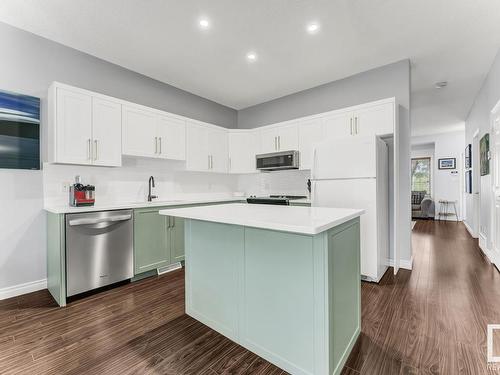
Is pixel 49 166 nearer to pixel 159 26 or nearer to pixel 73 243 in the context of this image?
pixel 73 243

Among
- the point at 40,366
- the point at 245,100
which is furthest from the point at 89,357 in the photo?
the point at 245,100

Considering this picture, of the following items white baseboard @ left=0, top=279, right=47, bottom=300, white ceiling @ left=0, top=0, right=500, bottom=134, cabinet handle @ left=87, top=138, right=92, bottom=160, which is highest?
white ceiling @ left=0, top=0, right=500, bottom=134

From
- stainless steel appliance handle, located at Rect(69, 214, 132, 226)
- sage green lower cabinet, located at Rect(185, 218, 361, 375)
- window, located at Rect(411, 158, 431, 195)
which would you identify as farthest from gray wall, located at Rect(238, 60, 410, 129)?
window, located at Rect(411, 158, 431, 195)

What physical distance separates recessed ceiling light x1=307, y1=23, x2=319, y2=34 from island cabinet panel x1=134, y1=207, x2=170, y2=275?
2.72m

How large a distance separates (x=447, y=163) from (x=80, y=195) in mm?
9972

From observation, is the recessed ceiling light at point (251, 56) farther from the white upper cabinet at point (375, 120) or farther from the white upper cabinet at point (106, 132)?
the white upper cabinet at point (106, 132)

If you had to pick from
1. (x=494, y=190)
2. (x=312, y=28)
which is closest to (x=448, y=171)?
(x=494, y=190)

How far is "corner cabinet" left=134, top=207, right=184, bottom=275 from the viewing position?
298 centimetres

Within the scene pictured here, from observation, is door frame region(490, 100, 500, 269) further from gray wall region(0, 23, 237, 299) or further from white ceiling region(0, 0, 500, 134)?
gray wall region(0, 23, 237, 299)

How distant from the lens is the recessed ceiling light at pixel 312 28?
8.45ft

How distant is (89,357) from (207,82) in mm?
3657

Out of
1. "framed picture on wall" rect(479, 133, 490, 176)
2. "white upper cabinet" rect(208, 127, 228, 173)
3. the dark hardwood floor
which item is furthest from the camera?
"white upper cabinet" rect(208, 127, 228, 173)

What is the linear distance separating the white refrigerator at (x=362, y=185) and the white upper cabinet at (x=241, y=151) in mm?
1672

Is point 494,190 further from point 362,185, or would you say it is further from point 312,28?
point 312,28
